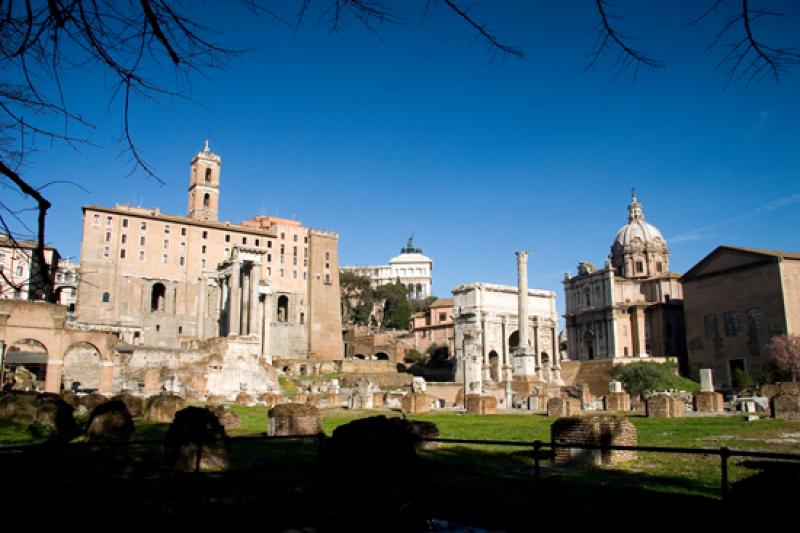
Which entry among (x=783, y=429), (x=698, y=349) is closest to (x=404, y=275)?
(x=698, y=349)

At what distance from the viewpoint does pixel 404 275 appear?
148875 mm

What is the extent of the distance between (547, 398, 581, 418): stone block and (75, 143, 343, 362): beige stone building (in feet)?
112

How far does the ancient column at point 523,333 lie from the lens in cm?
5503

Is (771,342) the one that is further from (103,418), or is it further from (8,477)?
(8,477)

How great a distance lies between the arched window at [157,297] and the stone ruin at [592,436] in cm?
6417

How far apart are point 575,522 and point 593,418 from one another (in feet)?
16.5

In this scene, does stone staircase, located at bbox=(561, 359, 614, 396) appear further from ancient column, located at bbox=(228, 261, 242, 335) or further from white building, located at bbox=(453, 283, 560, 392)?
ancient column, located at bbox=(228, 261, 242, 335)

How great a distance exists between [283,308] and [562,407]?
56143 mm

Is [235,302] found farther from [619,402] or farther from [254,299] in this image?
[619,402]

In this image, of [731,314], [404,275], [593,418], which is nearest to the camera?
[593,418]

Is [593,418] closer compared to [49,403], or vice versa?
[593,418]

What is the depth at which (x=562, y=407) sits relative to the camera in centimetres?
2531

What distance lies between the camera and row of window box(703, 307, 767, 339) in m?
54.4

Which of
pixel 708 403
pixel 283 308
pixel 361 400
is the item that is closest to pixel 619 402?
pixel 708 403
